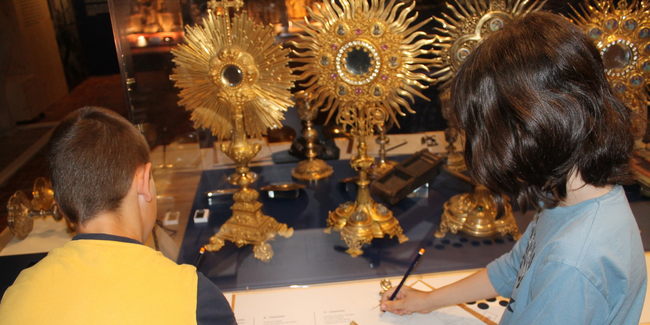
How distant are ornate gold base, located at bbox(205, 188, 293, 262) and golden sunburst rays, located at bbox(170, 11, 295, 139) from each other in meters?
0.35

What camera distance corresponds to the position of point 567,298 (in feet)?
3.09

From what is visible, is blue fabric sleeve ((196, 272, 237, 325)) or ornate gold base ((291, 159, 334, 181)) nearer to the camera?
blue fabric sleeve ((196, 272, 237, 325))

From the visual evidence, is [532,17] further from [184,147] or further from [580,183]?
[184,147]

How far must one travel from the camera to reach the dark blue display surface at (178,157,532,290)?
6.73ft

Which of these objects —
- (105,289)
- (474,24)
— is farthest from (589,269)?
(474,24)

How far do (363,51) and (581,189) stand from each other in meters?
1.10

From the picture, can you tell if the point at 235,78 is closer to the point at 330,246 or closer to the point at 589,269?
the point at 330,246

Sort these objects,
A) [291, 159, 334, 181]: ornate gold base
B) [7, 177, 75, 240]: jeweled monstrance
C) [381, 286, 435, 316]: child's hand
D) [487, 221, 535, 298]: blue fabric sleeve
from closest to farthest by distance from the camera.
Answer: [487, 221, 535, 298]: blue fabric sleeve → [381, 286, 435, 316]: child's hand → [7, 177, 75, 240]: jeweled monstrance → [291, 159, 334, 181]: ornate gold base

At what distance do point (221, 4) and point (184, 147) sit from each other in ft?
3.48

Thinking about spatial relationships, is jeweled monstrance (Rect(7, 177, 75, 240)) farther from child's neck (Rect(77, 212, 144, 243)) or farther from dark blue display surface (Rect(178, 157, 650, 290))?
child's neck (Rect(77, 212, 144, 243))

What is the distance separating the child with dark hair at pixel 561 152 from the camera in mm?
938

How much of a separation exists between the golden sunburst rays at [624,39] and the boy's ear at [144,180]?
6.17ft

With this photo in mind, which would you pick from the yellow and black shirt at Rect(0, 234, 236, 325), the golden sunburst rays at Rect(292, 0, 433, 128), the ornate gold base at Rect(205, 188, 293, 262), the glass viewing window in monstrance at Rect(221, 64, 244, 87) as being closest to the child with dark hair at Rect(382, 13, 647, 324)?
the yellow and black shirt at Rect(0, 234, 236, 325)

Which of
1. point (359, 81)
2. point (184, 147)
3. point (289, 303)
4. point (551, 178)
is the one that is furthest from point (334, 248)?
point (551, 178)
